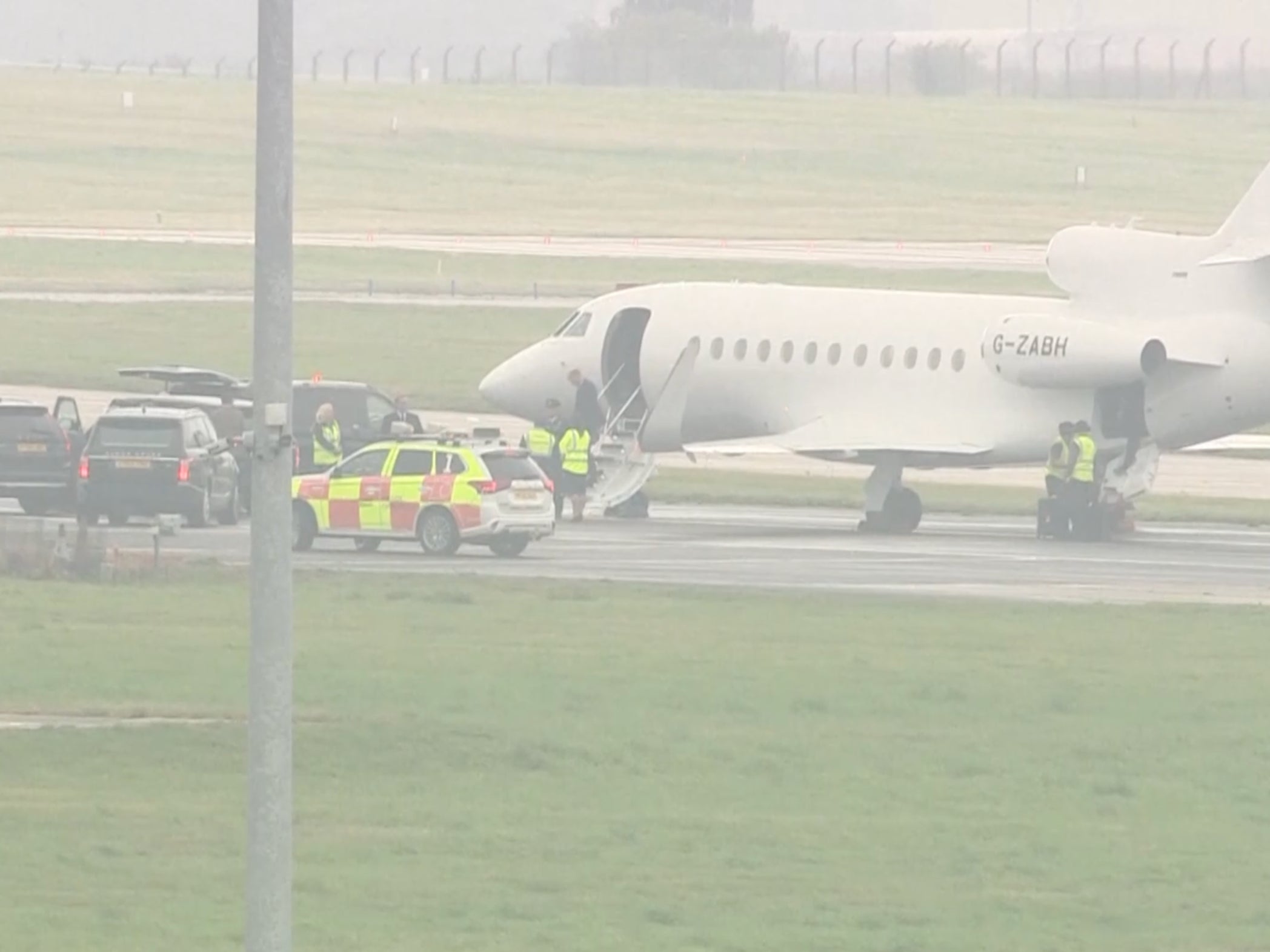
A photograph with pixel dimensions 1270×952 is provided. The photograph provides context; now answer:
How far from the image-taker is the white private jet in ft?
143

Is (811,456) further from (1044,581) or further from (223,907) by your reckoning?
(223,907)

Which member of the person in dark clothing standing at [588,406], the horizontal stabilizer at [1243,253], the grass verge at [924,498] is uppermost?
the horizontal stabilizer at [1243,253]

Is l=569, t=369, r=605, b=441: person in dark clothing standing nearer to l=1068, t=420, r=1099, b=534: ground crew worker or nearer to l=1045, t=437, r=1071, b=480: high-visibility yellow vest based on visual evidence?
l=1045, t=437, r=1071, b=480: high-visibility yellow vest

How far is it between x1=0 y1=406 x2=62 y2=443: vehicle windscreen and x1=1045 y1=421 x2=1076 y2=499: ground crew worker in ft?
47.1

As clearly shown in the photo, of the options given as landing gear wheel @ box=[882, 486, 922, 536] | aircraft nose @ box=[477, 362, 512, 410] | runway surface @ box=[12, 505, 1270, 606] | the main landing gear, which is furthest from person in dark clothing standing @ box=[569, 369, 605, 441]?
landing gear wheel @ box=[882, 486, 922, 536]

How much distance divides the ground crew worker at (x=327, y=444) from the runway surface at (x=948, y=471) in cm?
777

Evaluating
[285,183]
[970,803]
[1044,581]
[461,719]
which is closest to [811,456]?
[1044,581]

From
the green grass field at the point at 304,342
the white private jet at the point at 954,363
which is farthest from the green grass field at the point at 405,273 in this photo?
the white private jet at the point at 954,363

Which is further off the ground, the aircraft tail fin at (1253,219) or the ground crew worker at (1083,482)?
the aircraft tail fin at (1253,219)

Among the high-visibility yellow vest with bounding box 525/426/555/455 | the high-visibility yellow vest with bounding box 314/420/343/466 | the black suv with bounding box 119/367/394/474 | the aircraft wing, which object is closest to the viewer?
the aircraft wing

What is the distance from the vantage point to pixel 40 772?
2017 cm

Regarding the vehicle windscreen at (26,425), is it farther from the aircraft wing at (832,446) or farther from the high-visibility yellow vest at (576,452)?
the aircraft wing at (832,446)

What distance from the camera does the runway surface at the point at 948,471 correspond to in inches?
2137

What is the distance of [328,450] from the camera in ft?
151
